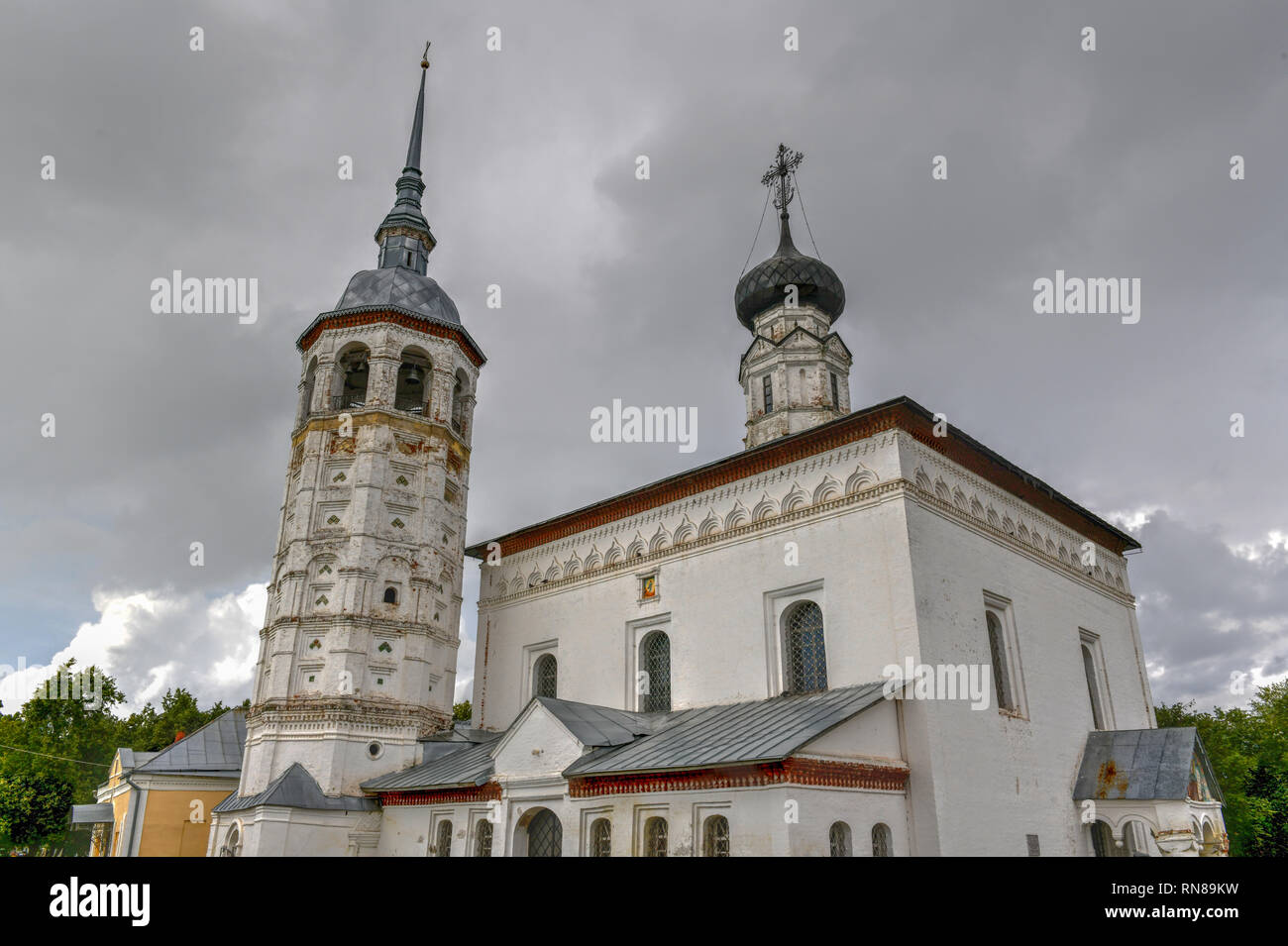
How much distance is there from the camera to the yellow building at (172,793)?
53.7ft

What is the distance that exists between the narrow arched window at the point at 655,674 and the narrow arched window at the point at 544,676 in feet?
8.06

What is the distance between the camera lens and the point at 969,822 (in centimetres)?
1152

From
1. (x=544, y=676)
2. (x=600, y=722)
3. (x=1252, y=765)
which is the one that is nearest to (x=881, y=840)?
(x=600, y=722)

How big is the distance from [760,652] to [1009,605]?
4281mm

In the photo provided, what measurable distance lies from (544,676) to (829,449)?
304 inches

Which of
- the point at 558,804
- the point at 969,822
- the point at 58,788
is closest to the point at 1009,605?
the point at 969,822

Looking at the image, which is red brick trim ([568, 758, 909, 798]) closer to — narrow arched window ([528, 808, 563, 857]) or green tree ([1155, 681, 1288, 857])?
narrow arched window ([528, 808, 563, 857])

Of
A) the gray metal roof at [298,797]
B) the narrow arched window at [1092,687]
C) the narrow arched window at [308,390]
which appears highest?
the narrow arched window at [308,390]

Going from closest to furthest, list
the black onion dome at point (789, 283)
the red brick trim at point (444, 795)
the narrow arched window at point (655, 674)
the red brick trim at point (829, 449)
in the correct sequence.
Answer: the red brick trim at point (444, 795) → the red brick trim at point (829, 449) → the narrow arched window at point (655, 674) → the black onion dome at point (789, 283)

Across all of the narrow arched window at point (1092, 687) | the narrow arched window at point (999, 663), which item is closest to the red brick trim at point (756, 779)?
the narrow arched window at point (999, 663)

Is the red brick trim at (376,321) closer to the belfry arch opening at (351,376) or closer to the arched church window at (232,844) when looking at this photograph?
the belfry arch opening at (351,376)

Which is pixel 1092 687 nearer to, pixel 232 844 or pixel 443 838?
pixel 443 838

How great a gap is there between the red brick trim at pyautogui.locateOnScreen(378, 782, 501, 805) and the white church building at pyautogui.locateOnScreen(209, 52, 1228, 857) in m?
0.06
